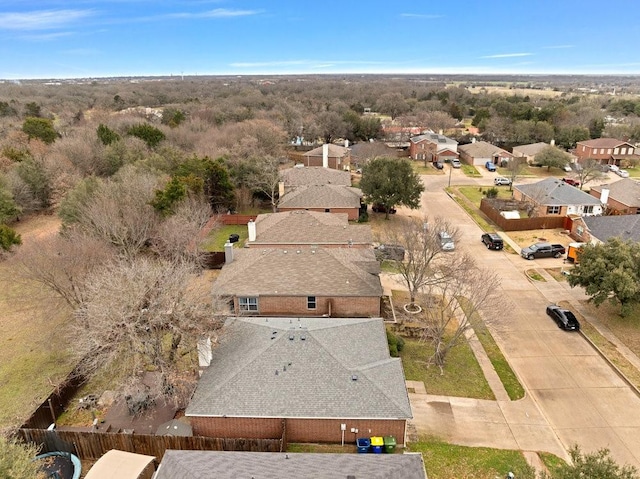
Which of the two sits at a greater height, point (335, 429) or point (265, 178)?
point (265, 178)

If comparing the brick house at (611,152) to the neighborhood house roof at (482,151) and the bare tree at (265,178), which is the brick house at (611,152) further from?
the bare tree at (265,178)

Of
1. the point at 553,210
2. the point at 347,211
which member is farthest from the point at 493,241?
the point at 347,211

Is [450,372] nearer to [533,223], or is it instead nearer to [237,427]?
[237,427]

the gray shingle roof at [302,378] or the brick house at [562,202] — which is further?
the brick house at [562,202]

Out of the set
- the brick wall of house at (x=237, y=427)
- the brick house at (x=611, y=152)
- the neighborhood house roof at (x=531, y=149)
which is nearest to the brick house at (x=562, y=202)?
the neighborhood house roof at (x=531, y=149)

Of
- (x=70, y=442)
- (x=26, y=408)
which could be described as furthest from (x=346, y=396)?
(x=26, y=408)

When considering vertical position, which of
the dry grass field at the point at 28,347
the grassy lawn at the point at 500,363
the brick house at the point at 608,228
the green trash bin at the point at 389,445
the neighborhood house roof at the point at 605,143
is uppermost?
the neighborhood house roof at the point at 605,143

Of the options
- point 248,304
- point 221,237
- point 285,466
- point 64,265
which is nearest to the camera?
point 285,466
